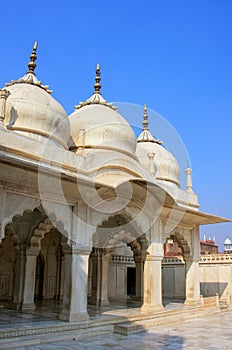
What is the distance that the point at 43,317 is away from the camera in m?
8.97

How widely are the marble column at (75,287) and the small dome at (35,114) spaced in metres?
3.66

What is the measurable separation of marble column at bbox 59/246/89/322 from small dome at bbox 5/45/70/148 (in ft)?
12.0

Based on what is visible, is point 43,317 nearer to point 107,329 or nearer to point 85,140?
point 107,329

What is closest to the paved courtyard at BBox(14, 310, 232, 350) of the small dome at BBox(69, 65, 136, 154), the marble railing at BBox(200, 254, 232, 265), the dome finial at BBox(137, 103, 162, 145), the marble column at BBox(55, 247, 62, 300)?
the marble column at BBox(55, 247, 62, 300)

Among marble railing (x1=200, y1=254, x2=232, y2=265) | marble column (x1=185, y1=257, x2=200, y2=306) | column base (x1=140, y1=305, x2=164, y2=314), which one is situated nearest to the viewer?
column base (x1=140, y1=305, x2=164, y2=314)

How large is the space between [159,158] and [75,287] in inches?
359

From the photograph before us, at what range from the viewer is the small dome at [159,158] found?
16031 millimetres

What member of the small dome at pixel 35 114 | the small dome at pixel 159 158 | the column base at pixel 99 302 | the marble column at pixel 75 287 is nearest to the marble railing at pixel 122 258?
the small dome at pixel 159 158

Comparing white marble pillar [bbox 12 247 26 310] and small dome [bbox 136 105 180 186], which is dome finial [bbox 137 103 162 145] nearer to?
small dome [bbox 136 105 180 186]

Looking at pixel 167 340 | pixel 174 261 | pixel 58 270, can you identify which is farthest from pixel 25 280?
pixel 174 261

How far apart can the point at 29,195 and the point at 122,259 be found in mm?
10019

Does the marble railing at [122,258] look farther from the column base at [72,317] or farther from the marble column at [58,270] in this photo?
the column base at [72,317]

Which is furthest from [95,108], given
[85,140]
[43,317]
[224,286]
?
[224,286]

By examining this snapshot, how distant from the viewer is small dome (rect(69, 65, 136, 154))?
12.0 meters
